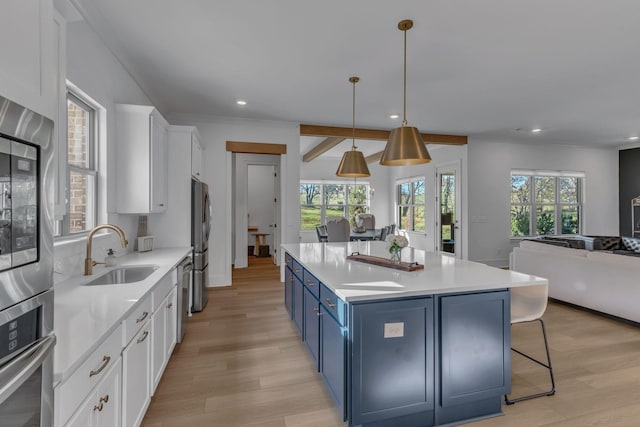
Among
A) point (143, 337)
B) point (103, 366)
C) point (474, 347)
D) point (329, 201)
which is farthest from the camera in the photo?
point (329, 201)

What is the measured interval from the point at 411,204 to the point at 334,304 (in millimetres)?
7389

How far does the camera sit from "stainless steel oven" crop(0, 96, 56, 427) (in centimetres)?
66

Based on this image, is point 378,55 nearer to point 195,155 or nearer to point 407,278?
point 407,278

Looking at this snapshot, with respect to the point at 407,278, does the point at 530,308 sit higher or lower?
lower

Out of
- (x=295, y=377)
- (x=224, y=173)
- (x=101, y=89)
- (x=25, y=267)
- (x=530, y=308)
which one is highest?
(x=101, y=89)

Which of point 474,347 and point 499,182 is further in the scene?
point 499,182

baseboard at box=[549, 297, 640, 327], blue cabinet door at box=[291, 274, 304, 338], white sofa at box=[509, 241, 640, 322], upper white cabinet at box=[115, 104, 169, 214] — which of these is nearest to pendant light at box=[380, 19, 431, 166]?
blue cabinet door at box=[291, 274, 304, 338]

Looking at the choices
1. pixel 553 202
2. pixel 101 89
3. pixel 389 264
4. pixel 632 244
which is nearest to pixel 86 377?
pixel 389 264

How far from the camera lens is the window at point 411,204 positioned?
27.1 feet

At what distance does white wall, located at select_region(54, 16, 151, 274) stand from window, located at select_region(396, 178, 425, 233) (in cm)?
680

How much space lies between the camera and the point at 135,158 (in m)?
2.91

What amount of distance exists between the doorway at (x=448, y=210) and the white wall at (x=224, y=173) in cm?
366

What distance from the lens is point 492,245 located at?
6.57m

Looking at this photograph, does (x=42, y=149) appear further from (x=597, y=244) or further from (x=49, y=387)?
(x=597, y=244)
